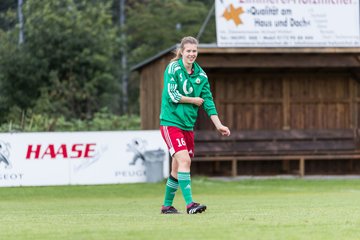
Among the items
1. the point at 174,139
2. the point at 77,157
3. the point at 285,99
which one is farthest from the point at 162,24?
the point at 174,139

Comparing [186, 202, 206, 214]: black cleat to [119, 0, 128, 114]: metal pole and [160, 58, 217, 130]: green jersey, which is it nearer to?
[160, 58, 217, 130]: green jersey

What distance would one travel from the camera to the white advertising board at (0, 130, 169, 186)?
23781 millimetres

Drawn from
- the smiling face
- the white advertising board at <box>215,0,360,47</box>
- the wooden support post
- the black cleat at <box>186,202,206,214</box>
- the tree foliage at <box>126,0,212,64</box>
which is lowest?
the wooden support post

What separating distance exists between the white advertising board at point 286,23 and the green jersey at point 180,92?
43.6ft

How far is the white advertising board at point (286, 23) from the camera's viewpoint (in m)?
25.6

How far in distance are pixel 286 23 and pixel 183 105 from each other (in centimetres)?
1425

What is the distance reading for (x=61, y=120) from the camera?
3381cm

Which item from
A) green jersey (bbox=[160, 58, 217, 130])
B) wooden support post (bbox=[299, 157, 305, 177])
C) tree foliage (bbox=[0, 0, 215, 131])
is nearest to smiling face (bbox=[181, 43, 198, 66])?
green jersey (bbox=[160, 58, 217, 130])

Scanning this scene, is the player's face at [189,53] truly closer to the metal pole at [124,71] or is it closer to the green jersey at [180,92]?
the green jersey at [180,92]

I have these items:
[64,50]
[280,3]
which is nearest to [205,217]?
[280,3]

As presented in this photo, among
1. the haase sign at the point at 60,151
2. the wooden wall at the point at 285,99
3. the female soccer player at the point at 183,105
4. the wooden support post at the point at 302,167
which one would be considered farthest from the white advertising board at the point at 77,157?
the female soccer player at the point at 183,105

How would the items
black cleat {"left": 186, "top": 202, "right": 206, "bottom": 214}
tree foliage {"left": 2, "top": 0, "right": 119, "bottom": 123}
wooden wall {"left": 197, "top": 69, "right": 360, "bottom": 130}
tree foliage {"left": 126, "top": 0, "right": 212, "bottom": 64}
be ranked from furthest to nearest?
1. tree foliage {"left": 126, "top": 0, "right": 212, "bottom": 64}
2. tree foliage {"left": 2, "top": 0, "right": 119, "bottom": 123}
3. wooden wall {"left": 197, "top": 69, "right": 360, "bottom": 130}
4. black cleat {"left": 186, "top": 202, "right": 206, "bottom": 214}

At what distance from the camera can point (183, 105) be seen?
11984 millimetres

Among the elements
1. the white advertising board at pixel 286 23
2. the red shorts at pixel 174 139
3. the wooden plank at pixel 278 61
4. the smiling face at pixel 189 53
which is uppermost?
the white advertising board at pixel 286 23
